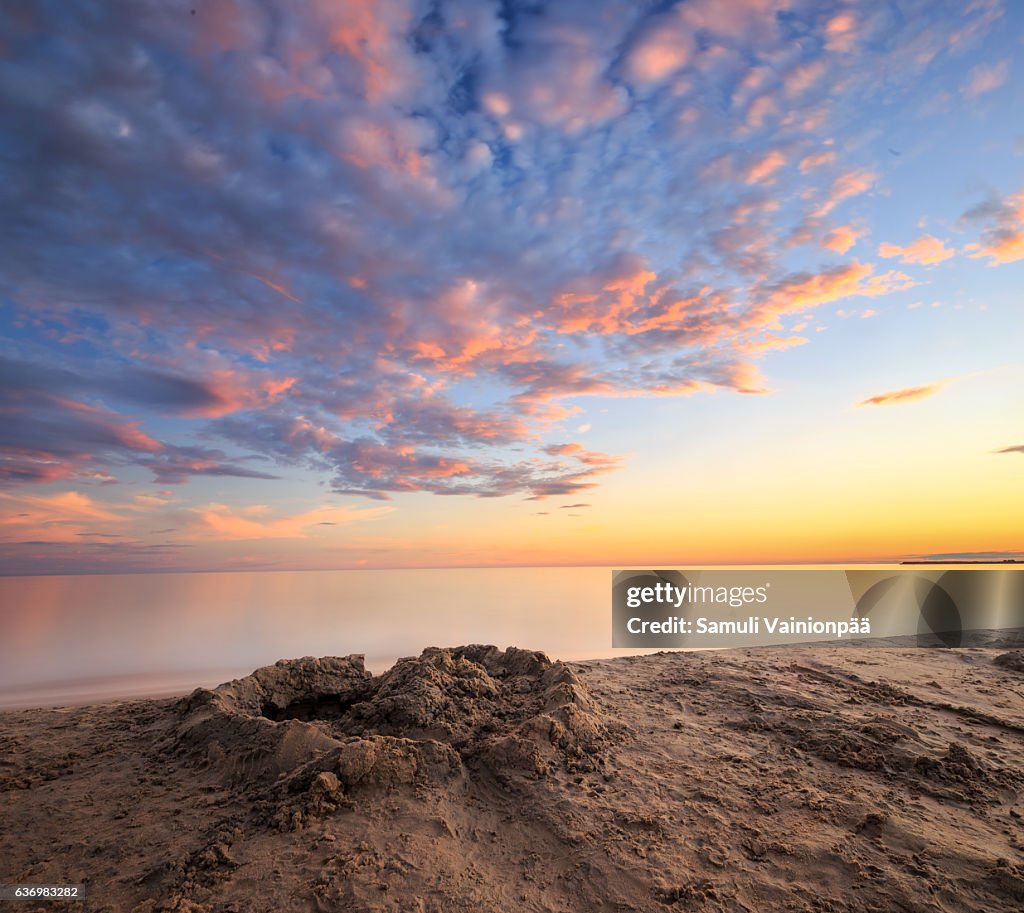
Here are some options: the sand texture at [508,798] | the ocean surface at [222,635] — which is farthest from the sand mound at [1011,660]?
the ocean surface at [222,635]

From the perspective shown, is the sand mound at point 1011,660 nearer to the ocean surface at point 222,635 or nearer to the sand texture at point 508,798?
the sand texture at point 508,798

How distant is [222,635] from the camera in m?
14.5

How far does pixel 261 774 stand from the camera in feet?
13.4

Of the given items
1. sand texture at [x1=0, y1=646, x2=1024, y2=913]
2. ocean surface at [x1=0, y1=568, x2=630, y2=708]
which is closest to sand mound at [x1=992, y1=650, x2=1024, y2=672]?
sand texture at [x1=0, y1=646, x2=1024, y2=913]

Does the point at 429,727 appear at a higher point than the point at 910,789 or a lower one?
higher

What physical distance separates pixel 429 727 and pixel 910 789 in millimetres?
3816

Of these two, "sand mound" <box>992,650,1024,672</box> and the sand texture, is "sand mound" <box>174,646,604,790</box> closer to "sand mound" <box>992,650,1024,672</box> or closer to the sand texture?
the sand texture

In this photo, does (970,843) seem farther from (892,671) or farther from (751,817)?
(892,671)

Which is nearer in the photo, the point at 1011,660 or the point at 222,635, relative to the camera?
the point at 1011,660

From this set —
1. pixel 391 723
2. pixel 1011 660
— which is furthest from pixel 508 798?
pixel 1011 660

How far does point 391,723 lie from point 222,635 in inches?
477

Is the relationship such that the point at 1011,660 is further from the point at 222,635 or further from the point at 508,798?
the point at 222,635

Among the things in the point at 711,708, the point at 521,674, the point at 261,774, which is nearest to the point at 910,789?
the point at 711,708

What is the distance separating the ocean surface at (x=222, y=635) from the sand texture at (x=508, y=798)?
4373 mm
